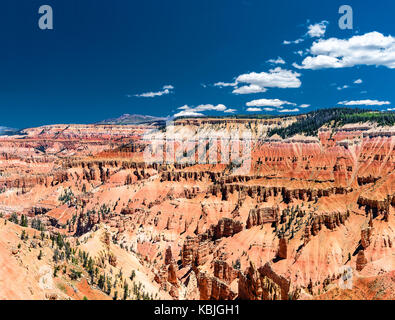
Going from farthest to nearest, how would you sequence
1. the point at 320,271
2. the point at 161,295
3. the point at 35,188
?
1. the point at 35,188
2. the point at 320,271
3. the point at 161,295

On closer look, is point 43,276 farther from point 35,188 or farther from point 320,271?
point 35,188

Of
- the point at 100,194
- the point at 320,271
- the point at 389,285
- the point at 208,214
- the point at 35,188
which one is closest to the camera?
the point at 389,285

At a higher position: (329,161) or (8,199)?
(329,161)

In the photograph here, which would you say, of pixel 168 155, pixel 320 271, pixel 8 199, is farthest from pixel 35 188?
pixel 320 271

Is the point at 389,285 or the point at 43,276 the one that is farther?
the point at 43,276
